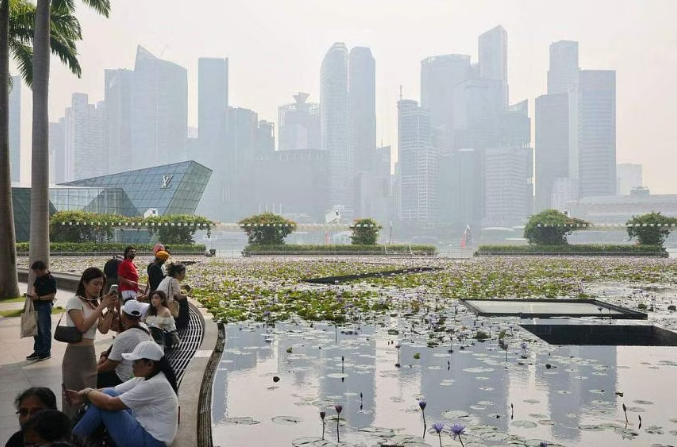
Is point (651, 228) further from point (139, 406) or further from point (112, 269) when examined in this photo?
point (139, 406)

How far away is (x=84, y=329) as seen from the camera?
17.9 ft

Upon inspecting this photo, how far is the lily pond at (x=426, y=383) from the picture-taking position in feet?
18.4

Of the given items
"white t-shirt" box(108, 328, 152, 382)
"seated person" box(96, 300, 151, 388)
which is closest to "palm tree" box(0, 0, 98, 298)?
"seated person" box(96, 300, 151, 388)

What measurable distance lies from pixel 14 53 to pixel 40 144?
6290mm

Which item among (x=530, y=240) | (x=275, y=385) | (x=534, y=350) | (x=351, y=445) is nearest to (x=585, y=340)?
(x=534, y=350)

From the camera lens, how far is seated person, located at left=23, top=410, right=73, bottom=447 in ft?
10.8

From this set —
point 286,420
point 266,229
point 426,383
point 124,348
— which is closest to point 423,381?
point 426,383

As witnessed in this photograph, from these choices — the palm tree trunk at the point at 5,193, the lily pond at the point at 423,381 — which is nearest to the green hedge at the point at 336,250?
the palm tree trunk at the point at 5,193

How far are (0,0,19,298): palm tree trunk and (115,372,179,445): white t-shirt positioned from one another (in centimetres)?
1215

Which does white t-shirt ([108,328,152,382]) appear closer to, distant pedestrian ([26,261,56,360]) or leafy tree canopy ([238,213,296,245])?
distant pedestrian ([26,261,56,360])

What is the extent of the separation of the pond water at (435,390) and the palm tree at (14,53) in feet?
26.7

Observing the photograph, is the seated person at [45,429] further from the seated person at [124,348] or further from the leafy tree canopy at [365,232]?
the leafy tree canopy at [365,232]

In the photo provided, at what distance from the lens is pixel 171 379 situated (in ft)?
15.9

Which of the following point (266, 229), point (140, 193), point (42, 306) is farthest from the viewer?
point (140, 193)
